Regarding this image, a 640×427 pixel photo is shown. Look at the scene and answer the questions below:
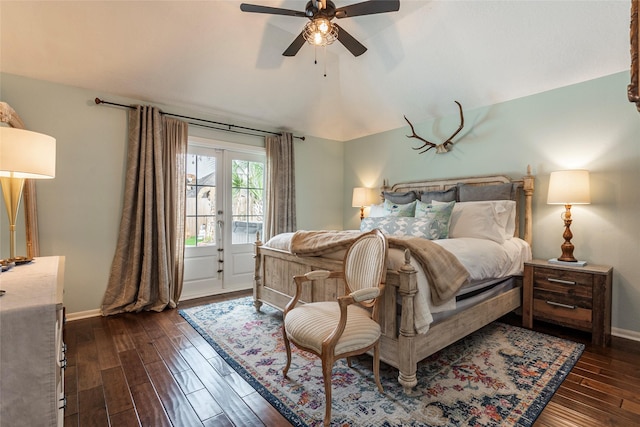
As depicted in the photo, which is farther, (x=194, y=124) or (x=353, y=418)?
(x=194, y=124)

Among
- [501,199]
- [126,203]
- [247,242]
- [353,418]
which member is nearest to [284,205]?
[247,242]

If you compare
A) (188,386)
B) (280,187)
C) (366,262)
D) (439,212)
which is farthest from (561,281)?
(280,187)

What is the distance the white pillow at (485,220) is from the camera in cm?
299

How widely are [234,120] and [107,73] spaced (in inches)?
60.3

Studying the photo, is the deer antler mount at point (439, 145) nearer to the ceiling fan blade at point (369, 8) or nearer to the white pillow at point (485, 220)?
the white pillow at point (485, 220)

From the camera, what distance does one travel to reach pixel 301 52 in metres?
3.74

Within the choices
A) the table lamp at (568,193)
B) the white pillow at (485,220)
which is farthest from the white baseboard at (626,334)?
the white pillow at (485,220)

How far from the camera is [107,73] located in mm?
3145

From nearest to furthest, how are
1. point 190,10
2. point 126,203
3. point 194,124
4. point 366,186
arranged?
point 190,10
point 126,203
point 194,124
point 366,186

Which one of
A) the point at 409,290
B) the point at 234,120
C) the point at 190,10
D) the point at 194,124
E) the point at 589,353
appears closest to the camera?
A: the point at 409,290

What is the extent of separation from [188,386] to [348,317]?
1.15 metres

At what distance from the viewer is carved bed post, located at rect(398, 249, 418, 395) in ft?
6.13

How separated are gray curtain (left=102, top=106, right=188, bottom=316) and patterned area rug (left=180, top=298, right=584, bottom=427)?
38.1 inches

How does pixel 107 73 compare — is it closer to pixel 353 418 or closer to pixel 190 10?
pixel 190 10
